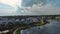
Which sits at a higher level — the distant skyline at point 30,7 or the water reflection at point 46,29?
the distant skyline at point 30,7

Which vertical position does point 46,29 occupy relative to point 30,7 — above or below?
below

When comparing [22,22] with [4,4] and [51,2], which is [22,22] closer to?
[4,4]

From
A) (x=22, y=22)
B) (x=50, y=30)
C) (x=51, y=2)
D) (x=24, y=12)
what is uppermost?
(x=51, y=2)

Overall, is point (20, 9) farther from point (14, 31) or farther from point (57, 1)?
point (57, 1)

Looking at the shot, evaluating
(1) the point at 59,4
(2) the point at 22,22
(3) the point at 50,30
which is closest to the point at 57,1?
(1) the point at 59,4

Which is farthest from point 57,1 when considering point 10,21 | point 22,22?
point 10,21

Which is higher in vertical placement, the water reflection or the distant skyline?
the distant skyline

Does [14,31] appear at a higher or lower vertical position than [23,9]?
lower
